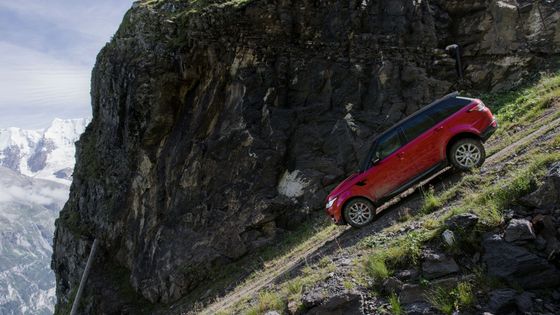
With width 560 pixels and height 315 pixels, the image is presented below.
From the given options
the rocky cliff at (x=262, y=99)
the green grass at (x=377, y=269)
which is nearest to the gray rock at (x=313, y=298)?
the green grass at (x=377, y=269)

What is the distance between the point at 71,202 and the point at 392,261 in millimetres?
32647

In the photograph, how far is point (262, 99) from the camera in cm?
2208

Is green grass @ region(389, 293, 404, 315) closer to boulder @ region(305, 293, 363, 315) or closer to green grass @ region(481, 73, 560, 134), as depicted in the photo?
boulder @ region(305, 293, 363, 315)

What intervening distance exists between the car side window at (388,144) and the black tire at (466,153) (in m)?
1.42

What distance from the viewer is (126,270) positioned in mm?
25922

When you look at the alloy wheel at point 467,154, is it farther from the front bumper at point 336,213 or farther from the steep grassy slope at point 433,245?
the front bumper at point 336,213

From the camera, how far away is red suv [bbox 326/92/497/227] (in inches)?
457

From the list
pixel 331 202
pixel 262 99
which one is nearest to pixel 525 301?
pixel 331 202

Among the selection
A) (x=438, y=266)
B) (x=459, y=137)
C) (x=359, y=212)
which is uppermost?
(x=459, y=137)

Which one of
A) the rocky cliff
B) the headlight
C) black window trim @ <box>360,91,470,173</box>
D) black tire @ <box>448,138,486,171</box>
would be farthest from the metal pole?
black tire @ <box>448,138,486,171</box>

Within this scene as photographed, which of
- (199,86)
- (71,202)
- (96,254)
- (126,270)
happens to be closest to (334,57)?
(199,86)

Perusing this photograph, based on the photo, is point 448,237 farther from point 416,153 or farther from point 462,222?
point 416,153

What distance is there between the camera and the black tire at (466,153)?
11516mm

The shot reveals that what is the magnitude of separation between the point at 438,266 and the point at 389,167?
5456 millimetres
